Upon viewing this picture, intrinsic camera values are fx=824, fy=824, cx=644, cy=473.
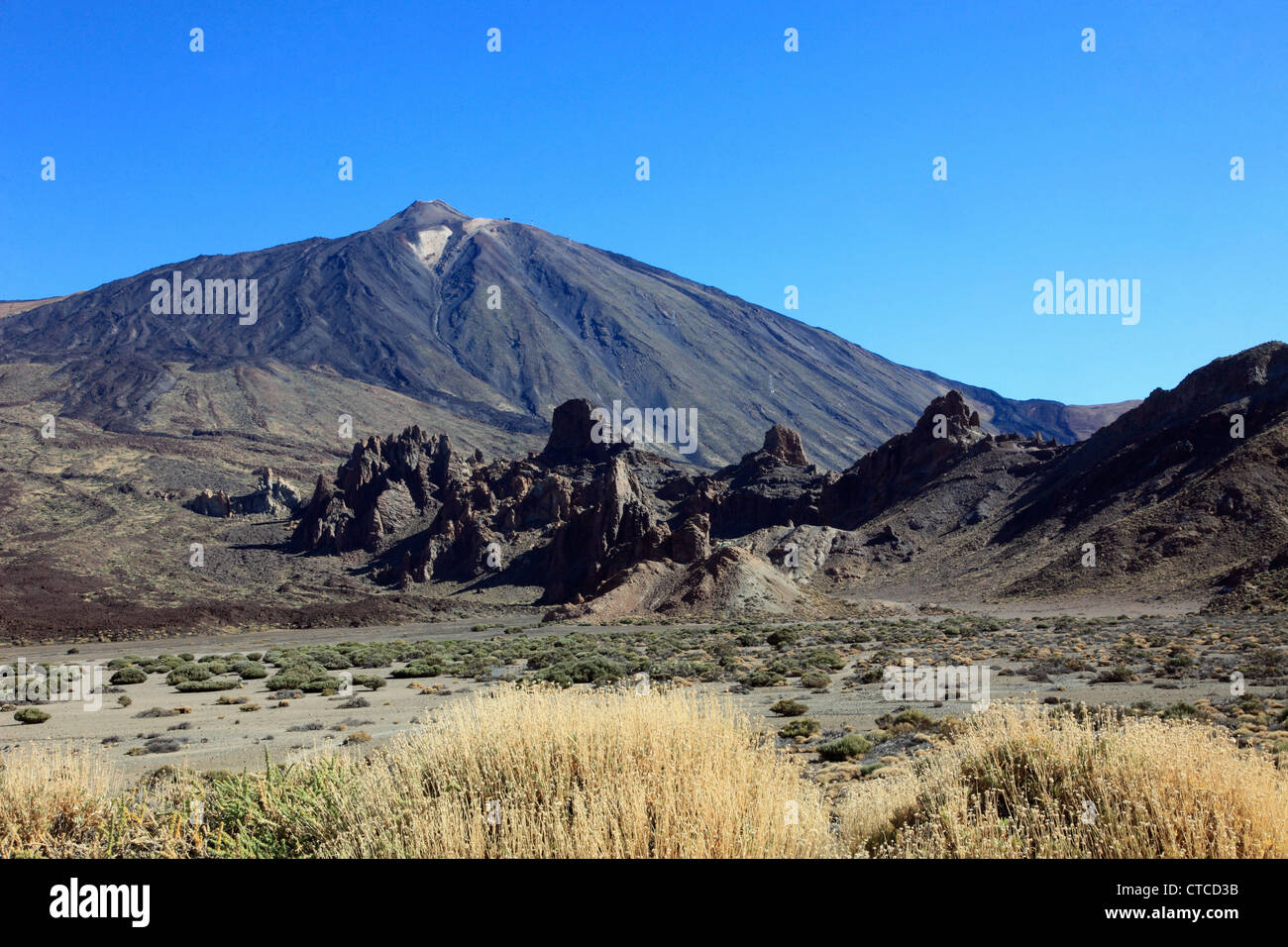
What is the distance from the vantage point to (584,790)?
476cm

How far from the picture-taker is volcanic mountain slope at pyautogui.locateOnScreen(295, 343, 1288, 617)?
1972 inches

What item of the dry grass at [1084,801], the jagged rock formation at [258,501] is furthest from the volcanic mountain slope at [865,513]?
the dry grass at [1084,801]

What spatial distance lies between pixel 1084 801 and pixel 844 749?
669cm

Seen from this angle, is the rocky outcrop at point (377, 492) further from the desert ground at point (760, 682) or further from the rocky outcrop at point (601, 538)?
the desert ground at point (760, 682)

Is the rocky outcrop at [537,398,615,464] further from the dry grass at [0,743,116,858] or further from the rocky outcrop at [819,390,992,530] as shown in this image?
the dry grass at [0,743,116,858]

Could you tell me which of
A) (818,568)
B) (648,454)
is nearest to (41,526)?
(648,454)

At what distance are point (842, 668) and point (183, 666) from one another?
22.0m

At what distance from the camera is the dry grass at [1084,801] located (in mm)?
4363

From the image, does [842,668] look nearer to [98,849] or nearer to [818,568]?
[98,849]

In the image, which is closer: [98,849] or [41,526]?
[98,849]

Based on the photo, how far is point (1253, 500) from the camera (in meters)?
48.0

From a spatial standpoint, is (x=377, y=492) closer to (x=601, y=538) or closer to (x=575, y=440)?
(x=575, y=440)

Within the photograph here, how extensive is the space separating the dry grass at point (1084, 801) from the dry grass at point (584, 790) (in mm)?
714

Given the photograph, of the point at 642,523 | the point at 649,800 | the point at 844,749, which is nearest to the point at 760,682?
the point at 844,749
